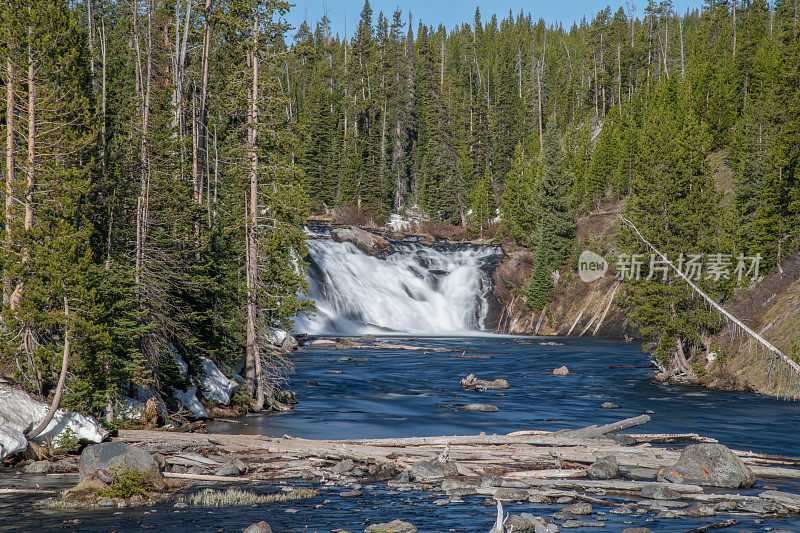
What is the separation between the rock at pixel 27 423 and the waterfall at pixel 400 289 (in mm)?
32535

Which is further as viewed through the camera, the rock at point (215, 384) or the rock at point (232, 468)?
the rock at point (215, 384)

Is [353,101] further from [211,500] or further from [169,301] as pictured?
[211,500]

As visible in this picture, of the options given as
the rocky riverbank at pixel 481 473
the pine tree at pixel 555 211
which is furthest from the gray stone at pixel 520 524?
the pine tree at pixel 555 211

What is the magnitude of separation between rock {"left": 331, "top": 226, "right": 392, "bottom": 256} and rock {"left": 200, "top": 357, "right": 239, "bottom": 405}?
117 feet

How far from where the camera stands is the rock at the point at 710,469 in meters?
14.4

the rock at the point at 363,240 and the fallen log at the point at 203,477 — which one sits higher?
the rock at the point at 363,240

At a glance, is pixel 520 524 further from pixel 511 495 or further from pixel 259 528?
pixel 259 528

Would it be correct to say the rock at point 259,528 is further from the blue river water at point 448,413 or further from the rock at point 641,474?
the rock at point 641,474

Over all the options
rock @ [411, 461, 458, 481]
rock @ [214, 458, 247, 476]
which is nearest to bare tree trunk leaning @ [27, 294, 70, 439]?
rock @ [214, 458, 247, 476]

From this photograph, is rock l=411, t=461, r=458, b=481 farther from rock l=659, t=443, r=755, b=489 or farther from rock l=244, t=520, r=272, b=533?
rock l=244, t=520, r=272, b=533

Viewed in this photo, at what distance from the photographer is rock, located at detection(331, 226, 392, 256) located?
2352 inches

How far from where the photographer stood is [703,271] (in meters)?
31.9

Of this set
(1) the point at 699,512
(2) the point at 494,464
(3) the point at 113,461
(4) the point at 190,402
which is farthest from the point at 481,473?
(4) the point at 190,402

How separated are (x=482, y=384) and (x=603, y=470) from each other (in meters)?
16.2
